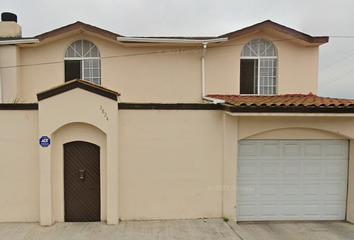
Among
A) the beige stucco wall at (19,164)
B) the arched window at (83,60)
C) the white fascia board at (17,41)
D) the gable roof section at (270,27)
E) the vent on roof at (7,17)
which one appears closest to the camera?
the beige stucco wall at (19,164)

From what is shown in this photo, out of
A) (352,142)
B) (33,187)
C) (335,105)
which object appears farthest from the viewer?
(352,142)

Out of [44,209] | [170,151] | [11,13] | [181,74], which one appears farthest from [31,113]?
[11,13]

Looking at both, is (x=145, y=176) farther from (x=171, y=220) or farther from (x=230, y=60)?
(x=230, y=60)

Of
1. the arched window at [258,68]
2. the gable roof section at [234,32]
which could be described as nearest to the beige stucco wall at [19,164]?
the gable roof section at [234,32]

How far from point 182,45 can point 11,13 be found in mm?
6841

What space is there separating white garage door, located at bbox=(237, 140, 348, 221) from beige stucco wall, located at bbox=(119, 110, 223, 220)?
2.73ft

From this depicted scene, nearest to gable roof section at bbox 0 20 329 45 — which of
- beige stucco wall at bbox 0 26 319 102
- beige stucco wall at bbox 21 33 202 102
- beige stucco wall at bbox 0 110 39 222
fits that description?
beige stucco wall at bbox 0 26 319 102

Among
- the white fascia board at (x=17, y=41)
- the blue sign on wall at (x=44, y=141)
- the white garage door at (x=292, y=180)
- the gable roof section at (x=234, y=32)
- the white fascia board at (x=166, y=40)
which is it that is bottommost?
the white garage door at (x=292, y=180)

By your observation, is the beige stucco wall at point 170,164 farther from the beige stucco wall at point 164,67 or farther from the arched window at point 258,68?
the arched window at point 258,68

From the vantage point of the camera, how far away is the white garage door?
19.3ft

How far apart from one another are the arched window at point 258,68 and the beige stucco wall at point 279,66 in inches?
7.3

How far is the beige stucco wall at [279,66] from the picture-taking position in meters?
8.24

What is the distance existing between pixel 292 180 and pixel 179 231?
134 inches

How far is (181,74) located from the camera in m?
8.23
